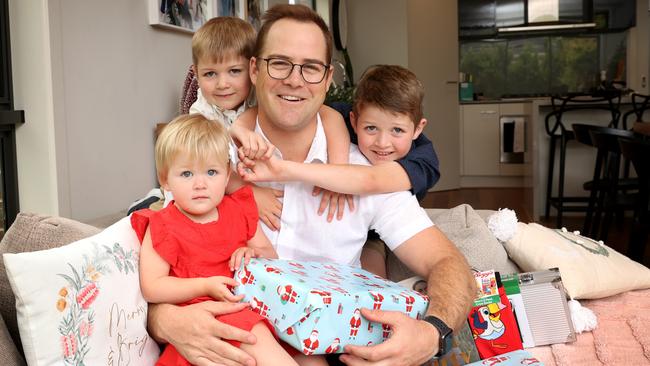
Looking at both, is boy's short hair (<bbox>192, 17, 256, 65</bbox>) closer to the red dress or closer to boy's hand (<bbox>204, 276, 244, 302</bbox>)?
the red dress

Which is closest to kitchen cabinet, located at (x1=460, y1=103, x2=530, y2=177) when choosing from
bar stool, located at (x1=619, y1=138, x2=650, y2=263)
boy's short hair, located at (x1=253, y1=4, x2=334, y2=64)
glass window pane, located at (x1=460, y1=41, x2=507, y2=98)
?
glass window pane, located at (x1=460, y1=41, x2=507, y2=98)

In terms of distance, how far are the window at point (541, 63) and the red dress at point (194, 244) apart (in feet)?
27.6

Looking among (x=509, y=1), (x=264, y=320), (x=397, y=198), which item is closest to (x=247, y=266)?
(x=264, y=320)

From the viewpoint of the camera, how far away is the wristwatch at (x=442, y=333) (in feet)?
5.34

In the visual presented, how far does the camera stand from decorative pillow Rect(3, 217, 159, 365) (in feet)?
4.09

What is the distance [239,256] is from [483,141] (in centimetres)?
782

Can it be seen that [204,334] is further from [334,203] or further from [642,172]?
[642,172]

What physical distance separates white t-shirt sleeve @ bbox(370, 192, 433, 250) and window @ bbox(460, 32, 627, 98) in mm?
7976

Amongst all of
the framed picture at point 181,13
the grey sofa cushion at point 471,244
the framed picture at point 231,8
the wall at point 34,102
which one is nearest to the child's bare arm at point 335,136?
the grey sofa cushion at point 471,244

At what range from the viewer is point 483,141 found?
903cm

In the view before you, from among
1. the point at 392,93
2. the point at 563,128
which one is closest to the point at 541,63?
the point at 563,128

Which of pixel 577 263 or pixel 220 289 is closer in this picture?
pixel 220 289

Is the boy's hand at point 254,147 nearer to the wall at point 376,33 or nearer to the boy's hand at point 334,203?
the boy's hand at point 334,203

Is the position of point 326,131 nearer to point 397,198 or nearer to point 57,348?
point 397,198
